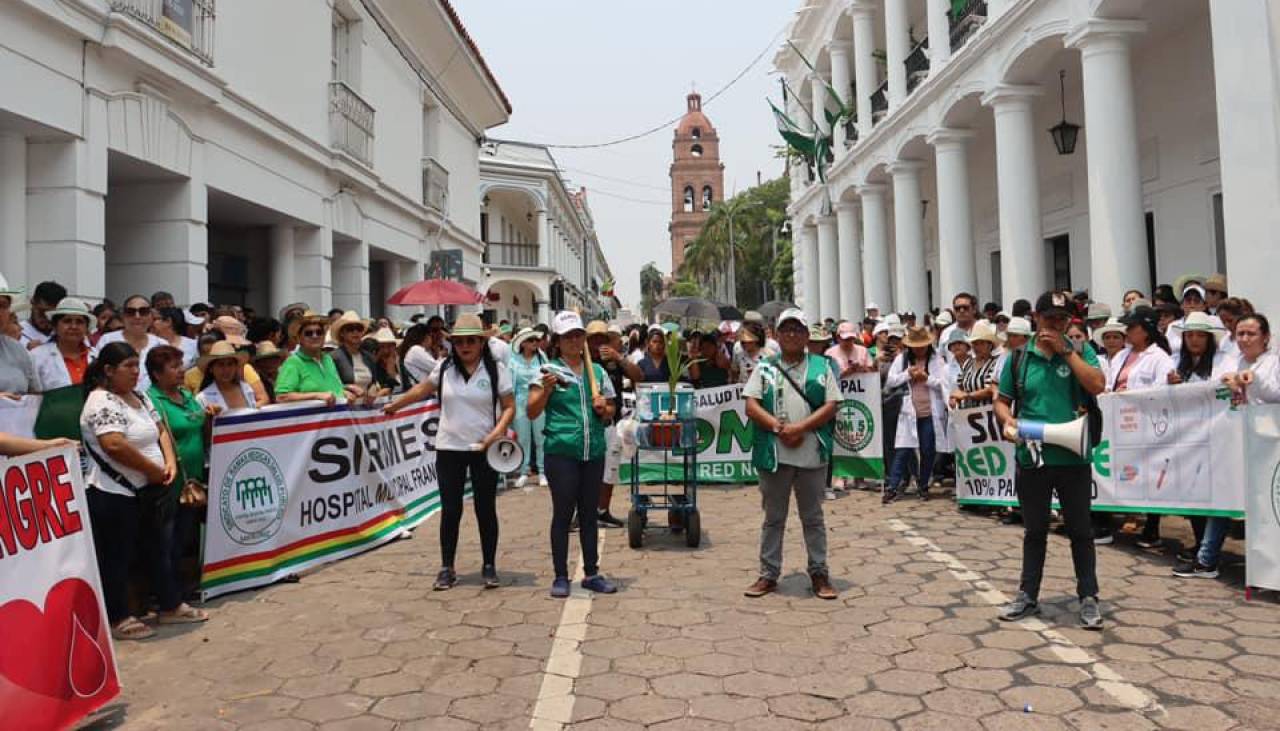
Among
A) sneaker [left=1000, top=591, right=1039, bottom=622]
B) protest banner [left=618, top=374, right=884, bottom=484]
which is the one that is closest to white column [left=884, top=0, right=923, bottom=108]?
protest banner [left=618, top=374, right=884, bottom=484]

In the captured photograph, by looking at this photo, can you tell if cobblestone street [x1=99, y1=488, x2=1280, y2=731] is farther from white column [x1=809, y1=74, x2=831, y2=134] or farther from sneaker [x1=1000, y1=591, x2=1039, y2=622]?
white column [x1=809, y1=74, x2=831, y2=134]

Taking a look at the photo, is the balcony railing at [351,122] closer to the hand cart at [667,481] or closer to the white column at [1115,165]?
the hand cart at [667,481]

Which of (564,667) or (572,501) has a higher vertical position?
(572,501)

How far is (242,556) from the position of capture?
239 inches

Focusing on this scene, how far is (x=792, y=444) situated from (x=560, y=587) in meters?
1.80

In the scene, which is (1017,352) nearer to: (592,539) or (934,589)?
(934,589)

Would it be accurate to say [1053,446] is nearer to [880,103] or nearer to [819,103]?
[880,103]

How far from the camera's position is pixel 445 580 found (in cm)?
596

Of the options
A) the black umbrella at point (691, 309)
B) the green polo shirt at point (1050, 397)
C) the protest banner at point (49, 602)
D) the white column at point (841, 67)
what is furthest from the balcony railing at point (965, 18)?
the protest banner at point (49, 602)

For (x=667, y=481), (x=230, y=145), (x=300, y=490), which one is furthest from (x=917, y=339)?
(x=230, y=145)

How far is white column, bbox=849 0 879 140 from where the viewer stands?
21.6m

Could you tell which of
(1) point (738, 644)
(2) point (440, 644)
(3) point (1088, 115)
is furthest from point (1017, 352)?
(3) point (1088, 115)

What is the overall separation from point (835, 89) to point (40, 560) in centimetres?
2398

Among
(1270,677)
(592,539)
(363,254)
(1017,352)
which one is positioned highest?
(363,254)
